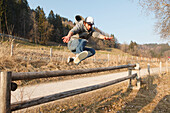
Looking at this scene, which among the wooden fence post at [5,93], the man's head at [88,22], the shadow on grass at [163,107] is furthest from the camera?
the shadow on grass at [163,107]

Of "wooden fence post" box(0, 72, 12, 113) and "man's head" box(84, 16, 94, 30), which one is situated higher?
"man's head" box(84, 16, 94, 30)

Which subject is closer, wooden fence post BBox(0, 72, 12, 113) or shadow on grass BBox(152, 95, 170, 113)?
wooden fence post BBox(0, 72, 12, 113)

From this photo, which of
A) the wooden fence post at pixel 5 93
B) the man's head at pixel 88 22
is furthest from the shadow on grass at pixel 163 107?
the wooden fence post at pixel 5 93

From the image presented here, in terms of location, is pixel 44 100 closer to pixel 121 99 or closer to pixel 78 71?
pixel 78 71

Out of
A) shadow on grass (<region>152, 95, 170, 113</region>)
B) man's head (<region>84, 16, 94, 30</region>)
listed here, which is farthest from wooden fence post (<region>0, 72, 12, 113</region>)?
shadow on grass (<region>152, 95, 170, 113</region>)

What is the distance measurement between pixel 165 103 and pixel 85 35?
3.42 metres

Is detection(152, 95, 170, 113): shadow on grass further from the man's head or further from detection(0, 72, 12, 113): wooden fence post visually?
detection(0, 72, 12, 113): wooden fence post

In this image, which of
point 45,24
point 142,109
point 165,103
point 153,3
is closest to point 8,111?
point 142,109

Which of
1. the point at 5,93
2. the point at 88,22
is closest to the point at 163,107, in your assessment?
the point at 88,22

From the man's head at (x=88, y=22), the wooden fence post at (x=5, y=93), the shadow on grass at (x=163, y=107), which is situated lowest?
the shadow on grass at (x=163, y=107)

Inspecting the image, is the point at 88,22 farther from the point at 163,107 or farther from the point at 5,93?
the point at 163,107

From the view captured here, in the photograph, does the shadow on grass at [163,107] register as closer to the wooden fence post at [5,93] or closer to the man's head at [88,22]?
the man's head at [88,22]

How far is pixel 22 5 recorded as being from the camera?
45938 millimetres

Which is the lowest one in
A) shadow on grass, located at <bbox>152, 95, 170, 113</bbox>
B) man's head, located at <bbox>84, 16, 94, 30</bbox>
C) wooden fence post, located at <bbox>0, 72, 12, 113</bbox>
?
shadow on grass, located at <bbox>152, 95, 170, 113</bbox>
